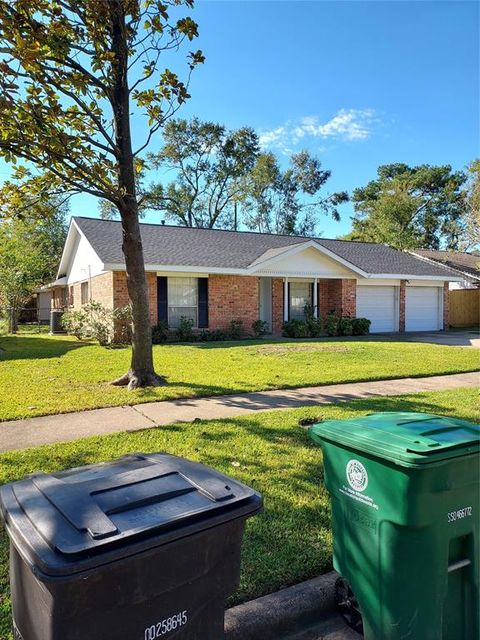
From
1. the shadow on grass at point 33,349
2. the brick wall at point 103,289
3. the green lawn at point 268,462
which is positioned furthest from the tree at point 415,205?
the green lawn at point 268,462

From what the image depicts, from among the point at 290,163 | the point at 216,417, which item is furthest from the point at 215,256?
the point at 290,163

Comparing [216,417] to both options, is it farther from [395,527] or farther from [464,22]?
[464,22]

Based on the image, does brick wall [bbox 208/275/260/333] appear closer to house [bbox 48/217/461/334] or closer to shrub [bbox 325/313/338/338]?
house [bbox 48/217/461/334]

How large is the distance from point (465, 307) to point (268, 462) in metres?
26.9

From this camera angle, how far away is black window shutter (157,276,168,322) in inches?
661

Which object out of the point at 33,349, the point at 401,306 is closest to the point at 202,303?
the point at 33,349

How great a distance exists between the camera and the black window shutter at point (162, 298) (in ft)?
55.1

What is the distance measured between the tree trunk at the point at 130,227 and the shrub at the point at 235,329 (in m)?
9.25

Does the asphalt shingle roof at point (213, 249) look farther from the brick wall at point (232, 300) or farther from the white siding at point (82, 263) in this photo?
the white siding at point (82, 263)

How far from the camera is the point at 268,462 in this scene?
445 cm

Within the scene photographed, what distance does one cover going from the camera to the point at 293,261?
1906 centimetres

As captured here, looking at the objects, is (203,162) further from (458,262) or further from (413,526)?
(413,526)

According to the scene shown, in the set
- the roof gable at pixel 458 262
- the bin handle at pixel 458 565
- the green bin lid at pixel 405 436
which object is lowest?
the bin handle at pixel 458 565

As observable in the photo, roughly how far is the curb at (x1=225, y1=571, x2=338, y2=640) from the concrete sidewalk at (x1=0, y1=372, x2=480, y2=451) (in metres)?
3.41
